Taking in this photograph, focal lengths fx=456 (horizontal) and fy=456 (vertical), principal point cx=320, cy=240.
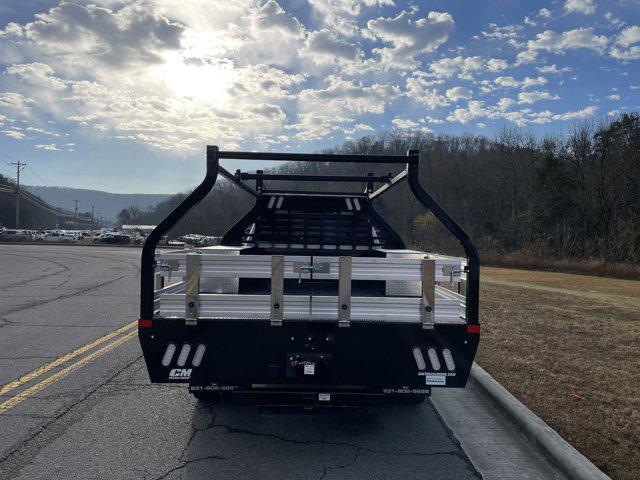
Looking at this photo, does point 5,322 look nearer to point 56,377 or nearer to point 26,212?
point 56,377

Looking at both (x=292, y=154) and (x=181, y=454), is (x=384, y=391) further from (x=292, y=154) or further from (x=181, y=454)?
(x=292, y=154)

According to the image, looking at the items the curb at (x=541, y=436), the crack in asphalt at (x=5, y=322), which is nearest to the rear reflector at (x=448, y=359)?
the curb at (x=541, y=436)

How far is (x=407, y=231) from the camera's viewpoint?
53.6 meters

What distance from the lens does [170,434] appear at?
377cm

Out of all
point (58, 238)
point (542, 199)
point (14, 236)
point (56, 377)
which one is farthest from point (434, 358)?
point (58, 238)

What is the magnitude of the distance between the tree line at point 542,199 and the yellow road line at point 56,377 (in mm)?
25591

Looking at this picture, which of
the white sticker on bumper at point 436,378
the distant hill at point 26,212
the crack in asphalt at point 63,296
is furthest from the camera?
the distant hill at point 26,212

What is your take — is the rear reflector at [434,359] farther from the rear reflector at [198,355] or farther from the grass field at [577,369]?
the rear reflector at [198,355]

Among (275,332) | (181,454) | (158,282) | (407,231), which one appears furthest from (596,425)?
(407,231)

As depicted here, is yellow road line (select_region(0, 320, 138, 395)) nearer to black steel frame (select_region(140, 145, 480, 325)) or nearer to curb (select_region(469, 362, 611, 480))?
black steel frame (select_region(140, 145, 480, 325))

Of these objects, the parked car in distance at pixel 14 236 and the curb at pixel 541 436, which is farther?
the parked car in distance at pixel 14 236

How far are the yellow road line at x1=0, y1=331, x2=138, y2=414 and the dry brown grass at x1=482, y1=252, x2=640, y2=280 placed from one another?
25751 mm

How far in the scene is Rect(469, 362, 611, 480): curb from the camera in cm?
310

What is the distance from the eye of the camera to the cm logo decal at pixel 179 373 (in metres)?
3.31
